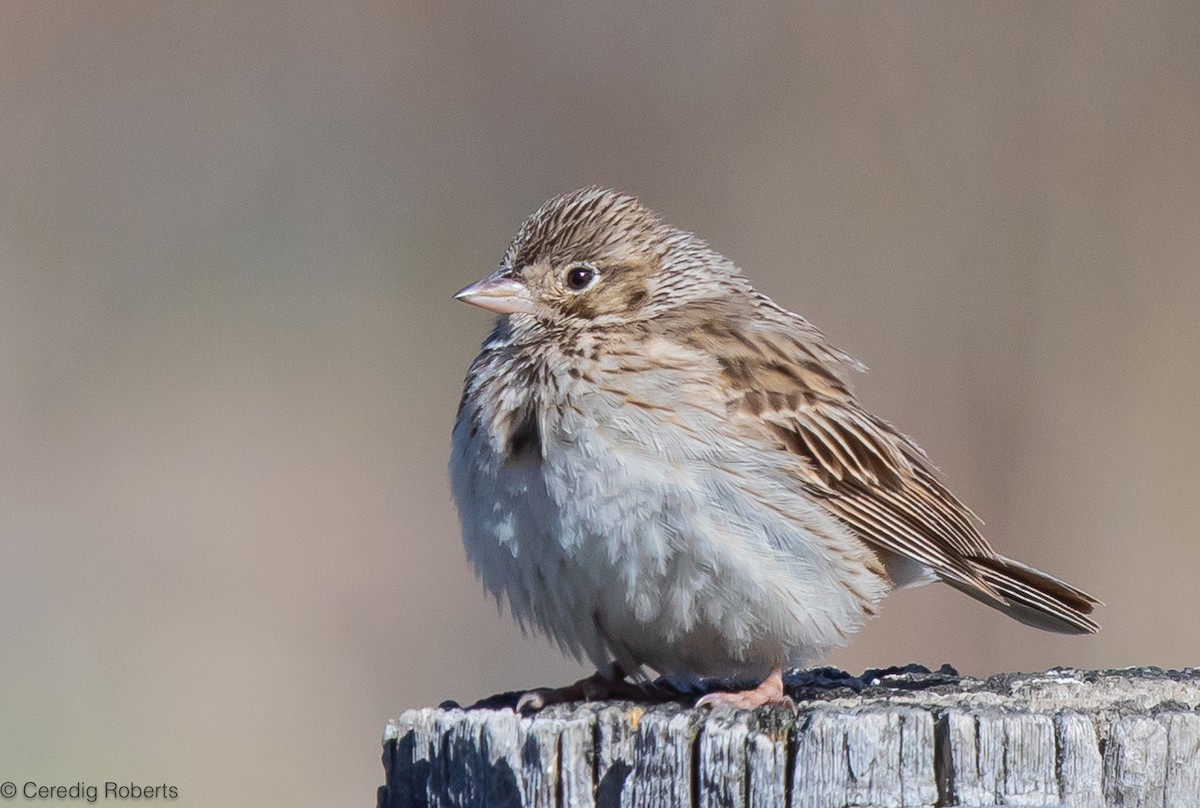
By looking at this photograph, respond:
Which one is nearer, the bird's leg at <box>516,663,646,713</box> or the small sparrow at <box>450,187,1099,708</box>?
the bird's leg at <box>516,663,646,713</box>

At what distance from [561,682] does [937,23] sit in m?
4.23

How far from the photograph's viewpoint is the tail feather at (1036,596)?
5000 mm

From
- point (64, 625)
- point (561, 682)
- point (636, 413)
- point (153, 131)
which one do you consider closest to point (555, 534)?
point (636, 413)

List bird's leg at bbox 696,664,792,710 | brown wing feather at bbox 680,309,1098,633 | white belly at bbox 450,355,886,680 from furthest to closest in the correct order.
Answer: brown wing feather at bbox 680,309,1098,633 < white belly at bbox 450,355,886,680 < bird's leg at bbox 696,664,792,710

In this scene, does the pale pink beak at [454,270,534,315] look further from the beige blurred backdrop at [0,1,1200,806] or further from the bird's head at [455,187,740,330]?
the beige blurred backdrop at [0,1,1200,806]

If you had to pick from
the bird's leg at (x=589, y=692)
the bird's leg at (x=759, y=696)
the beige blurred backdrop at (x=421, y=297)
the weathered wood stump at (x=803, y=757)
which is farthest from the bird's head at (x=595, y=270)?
the beige blurred backdrop at (x=421, y=297)

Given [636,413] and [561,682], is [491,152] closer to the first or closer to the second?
[561,682]

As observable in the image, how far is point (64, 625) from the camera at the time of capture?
8180 millimetres

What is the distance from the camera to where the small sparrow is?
170 inches

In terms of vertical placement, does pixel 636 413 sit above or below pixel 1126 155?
below

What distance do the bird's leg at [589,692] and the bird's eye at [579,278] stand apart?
A: 1065 millimetres

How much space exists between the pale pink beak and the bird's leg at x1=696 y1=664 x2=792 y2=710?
121 centimetres

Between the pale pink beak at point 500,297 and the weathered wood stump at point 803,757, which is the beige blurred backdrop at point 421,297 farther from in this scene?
the weathered wood stump at point 803,757

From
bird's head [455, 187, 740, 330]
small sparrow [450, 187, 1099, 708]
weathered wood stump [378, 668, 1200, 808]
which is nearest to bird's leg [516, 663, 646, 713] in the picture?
small sparrow [450, 187, 1099, 708]
